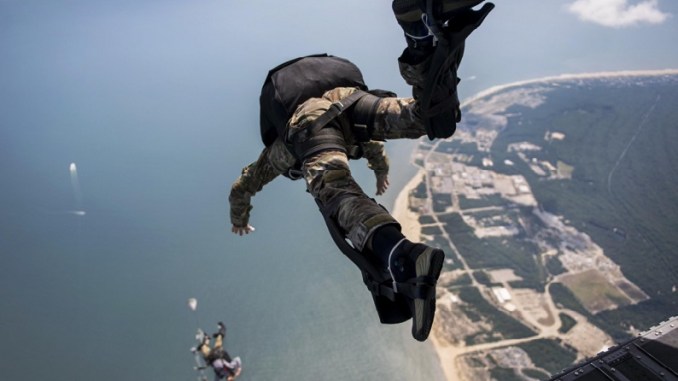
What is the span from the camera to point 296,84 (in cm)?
415

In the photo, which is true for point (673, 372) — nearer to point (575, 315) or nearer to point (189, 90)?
point (575, 315)

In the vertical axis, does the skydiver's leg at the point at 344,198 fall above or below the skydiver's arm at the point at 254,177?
above

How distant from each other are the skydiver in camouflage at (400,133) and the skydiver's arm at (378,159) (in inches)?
53.6

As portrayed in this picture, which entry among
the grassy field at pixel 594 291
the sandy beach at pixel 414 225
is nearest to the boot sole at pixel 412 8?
the sandy beach at pixel 414 225

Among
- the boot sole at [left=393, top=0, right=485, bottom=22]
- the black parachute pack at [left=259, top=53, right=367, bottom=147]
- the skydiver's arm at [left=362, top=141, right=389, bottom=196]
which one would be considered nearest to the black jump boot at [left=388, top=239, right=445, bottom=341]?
the boot sole at [left=393, top=0, right=485, bottom=22]

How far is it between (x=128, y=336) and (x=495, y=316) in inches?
1728

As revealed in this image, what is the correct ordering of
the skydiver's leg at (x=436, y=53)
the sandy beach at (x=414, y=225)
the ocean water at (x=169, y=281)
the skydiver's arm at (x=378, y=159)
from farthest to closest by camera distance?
the ocean water at (x=169, y=281) < the sandy beach at (x=414, y=225) < the skydiver's arm at (x=378, y=159) < the skydiver's leg at (x=436, y=53)

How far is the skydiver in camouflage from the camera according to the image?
2496mm

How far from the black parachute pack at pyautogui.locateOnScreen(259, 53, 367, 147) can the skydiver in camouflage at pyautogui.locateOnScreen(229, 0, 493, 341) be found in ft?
0.44

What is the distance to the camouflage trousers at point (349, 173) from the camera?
9.21 feet

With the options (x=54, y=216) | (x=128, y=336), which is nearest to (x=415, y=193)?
(x=128, y=336)

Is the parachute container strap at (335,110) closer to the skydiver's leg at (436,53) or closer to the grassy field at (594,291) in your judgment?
the skydiver's leg at (436,53)

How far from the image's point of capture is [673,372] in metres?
6.91

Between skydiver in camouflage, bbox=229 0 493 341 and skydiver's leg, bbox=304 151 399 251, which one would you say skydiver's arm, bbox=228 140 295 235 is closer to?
skydiver in camouflage, bbox=229 0 493 341
